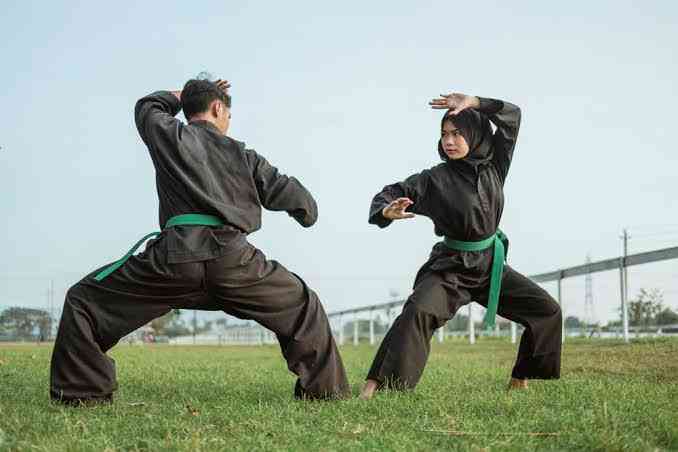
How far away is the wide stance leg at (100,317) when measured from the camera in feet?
16.0

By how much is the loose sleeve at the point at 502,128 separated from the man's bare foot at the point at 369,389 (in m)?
1.81

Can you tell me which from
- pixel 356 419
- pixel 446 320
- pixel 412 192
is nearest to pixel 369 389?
pixel 446 320

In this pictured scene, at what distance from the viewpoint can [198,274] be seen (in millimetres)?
4844

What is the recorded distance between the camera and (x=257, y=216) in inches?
199

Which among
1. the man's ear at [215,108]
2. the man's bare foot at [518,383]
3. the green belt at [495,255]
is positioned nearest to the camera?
the man's ear at [215,108]

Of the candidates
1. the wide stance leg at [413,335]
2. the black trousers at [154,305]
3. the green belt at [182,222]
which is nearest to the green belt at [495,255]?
the wide stance leg at [413,335]

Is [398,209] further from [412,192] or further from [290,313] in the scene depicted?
[290,313]

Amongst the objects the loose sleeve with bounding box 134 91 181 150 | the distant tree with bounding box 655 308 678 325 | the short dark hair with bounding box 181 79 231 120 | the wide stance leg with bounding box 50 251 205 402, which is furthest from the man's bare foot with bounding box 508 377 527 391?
the distant tree with bounding box 655 308 678 325

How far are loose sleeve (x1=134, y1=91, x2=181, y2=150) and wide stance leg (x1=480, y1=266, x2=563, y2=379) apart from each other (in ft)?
8.61

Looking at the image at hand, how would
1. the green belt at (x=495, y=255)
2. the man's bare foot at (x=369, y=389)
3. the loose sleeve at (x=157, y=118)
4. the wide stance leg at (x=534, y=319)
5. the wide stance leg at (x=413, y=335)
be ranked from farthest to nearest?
the wide stance leg at (x=534, y=319), the green belt at (x=495, y=255), the wide stance leg at (x=413, y=335), the man's bare foot at (x=369, y=389), the loose sleeve at (x=157, y=118)

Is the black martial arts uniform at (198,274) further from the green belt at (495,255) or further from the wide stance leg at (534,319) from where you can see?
the wide stance leg at (534,319)

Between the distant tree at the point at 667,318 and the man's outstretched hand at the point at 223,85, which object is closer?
the man's outstretched hand at the point at 223,85

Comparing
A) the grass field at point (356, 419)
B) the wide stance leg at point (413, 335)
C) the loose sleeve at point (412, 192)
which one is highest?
the loose sleeve at point (412, 192)

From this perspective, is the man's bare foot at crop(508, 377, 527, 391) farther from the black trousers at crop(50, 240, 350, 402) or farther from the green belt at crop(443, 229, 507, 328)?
the black trousers at crop(50, 240, 350, 402)
